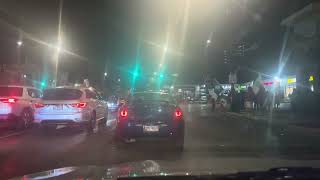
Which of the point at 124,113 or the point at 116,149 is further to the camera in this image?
the point at 124,113

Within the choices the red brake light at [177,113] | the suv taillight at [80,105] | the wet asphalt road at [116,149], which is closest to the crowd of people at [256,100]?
the wet asphalt road at [116,149]

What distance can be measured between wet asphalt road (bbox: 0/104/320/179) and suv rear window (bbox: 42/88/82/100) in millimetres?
1344

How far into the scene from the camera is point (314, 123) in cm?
2400

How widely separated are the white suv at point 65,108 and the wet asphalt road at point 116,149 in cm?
51

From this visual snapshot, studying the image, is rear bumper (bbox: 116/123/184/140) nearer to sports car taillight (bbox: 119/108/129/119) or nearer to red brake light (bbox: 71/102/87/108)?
sports car taillight (bbox: 119/108/129/119)

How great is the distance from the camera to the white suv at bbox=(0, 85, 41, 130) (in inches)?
821

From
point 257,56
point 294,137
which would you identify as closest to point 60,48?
point 257,56

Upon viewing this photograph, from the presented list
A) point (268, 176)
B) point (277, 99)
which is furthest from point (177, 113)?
point (277, 99)

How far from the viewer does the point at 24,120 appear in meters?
21.7

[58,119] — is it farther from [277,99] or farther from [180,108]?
[277,99]

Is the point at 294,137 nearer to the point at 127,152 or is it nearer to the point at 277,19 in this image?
the point at 127,152

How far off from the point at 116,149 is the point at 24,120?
8.66 metres

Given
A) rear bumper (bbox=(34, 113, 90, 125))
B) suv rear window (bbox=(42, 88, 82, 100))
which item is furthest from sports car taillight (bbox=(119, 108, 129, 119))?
suv rear window (bbox=(42, 88, 82, 100))

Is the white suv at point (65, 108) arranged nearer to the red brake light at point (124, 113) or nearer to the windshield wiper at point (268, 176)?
the red brake light at point (124, 113)
